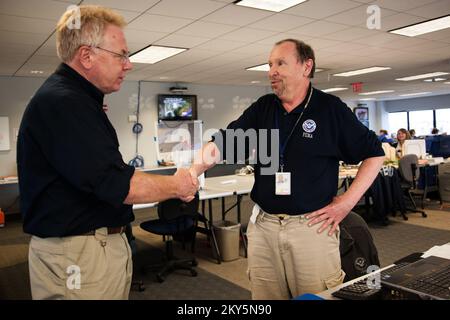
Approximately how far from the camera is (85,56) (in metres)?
1.17

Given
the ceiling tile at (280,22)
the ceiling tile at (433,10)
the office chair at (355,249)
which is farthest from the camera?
the ceiling tile at (280,22)

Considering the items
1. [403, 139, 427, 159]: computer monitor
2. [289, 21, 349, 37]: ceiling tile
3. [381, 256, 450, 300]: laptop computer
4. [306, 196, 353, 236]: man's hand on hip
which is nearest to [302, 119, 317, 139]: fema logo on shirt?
[306, 196, 353, 236]: man's hand on hip

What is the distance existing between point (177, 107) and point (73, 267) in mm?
7820

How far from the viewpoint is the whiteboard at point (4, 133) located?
7.00 m

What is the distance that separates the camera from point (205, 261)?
4188mm

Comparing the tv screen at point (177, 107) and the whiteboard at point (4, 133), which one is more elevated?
the tv screen at point (177, 107)

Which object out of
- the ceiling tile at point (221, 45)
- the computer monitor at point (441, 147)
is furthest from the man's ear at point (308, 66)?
the computer monitor at point (441, 147)

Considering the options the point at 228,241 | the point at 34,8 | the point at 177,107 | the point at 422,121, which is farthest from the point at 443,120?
the point at 34,8

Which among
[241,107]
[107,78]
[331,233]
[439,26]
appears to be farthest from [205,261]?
[241,107]

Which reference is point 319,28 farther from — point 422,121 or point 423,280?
point 422,121

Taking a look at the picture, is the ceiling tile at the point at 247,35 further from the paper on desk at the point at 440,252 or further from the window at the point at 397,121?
the window at the point at 397,121

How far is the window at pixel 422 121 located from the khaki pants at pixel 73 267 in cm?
1802
